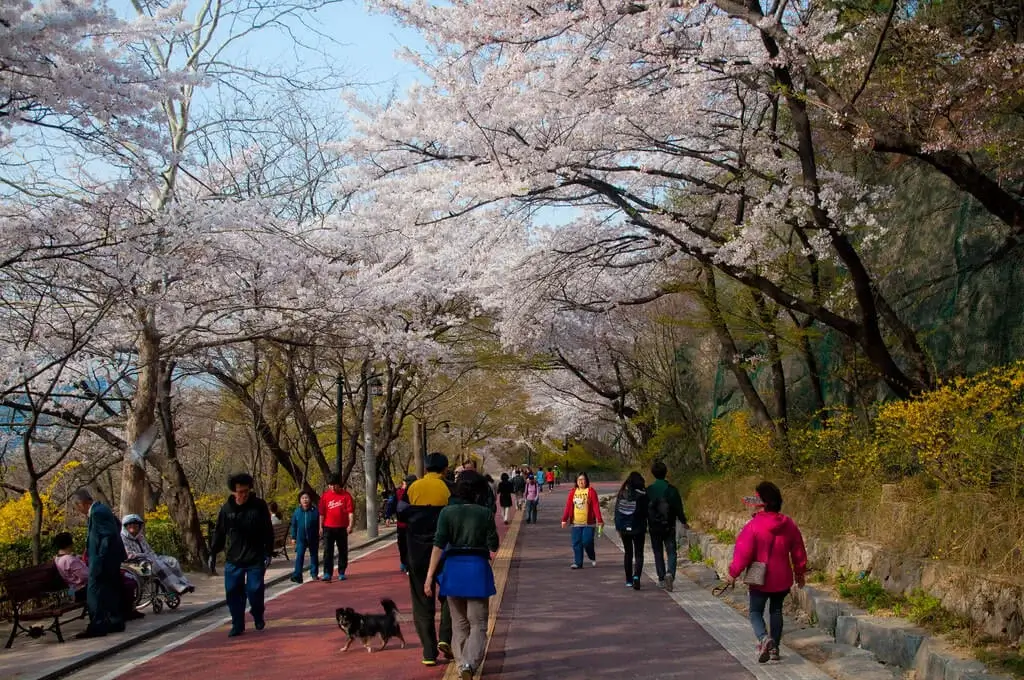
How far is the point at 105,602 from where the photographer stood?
1080 cm

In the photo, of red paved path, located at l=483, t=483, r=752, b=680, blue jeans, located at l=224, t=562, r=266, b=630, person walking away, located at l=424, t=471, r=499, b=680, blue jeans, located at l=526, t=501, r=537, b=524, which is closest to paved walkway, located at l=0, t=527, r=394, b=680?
blue jeans, located at l=224, t=562, r=266, b=630

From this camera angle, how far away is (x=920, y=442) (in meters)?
10.3

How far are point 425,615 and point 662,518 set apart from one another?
581 centimetres

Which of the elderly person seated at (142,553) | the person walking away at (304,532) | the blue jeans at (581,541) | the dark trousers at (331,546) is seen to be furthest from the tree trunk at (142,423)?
the blue jeans at (581,541)

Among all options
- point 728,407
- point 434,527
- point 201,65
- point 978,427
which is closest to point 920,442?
point 978,427

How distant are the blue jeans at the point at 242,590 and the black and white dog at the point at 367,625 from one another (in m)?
1.97

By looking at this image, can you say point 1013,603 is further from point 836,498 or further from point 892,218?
point 892,218

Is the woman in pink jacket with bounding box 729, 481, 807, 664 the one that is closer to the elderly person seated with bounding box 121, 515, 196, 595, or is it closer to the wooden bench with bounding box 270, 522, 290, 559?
the elderly person seated with bounding box 121, 515, 196, 595

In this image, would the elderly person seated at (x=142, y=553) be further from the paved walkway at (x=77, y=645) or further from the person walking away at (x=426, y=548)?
the person walking away at (x=426, y=548)

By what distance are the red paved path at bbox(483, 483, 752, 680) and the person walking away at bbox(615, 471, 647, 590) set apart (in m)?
0.27

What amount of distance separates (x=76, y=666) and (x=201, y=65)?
1002cm

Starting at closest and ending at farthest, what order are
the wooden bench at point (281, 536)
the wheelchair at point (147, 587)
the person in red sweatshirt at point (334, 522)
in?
the wheelchair at point (147, 587), the person in red sweatshirt at point (334, 522), the wooden bench at point (281, 536)

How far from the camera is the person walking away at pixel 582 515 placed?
1611 cm

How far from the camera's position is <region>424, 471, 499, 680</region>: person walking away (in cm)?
754
